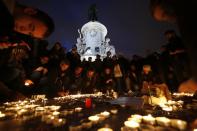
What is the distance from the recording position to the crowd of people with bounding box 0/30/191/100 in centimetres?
627

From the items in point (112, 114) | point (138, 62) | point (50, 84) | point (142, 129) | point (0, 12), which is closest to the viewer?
point (142, 129)

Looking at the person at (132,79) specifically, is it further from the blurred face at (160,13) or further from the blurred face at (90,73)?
the blurred face at (160,13)

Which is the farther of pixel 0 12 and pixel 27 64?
pixel 27 64

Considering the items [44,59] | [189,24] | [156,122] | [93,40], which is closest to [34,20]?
[44,59]

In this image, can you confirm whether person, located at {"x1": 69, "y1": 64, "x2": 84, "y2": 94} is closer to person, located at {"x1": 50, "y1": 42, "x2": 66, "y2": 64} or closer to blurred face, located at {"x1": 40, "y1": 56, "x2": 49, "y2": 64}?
person, located at {"x1": 50, "y1": 42, "x2": 66, "y2": 64}

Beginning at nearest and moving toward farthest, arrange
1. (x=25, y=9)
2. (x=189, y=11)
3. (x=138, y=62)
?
(x=189, y=11)
(x=25, y=9)
(x=138, y=62)

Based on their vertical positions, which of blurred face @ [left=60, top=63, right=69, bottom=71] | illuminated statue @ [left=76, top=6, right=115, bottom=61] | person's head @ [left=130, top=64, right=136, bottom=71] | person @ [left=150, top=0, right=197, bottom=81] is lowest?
person @ [left=150, top=0, right=197, bottom=81]

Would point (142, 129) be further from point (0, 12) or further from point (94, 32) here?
point (94, 32)

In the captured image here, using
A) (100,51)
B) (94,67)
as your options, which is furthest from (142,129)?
(100,51)

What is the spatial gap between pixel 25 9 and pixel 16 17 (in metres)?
0.30

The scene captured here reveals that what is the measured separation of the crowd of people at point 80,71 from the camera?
6273 mm

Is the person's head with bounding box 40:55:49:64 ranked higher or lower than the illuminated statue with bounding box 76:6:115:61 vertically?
lower

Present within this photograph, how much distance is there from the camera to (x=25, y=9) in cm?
472

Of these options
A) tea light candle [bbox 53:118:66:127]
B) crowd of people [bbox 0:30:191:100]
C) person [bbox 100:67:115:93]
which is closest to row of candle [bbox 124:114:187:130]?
tea light candle [bbox 53:118:66:127]
